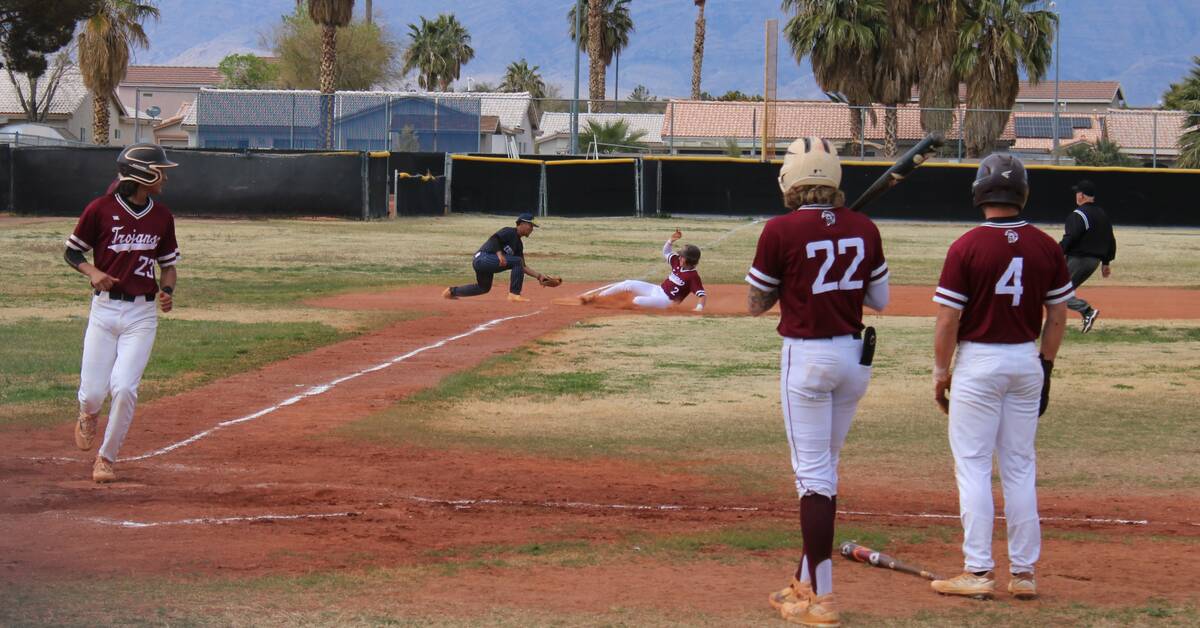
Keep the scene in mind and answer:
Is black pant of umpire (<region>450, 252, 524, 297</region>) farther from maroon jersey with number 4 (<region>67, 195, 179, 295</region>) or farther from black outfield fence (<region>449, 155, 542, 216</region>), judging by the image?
black outfield fence (<region>449, 155, 542, 216</region>)

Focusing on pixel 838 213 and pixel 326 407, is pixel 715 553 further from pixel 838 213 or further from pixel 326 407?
pixel 326 407

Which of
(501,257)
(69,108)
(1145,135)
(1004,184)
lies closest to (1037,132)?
(1145,135)

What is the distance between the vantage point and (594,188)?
42281 mm

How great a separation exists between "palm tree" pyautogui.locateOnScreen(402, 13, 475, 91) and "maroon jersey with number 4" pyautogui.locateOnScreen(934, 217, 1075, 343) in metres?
94.1

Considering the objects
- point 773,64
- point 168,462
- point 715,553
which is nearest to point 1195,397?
point 715,553

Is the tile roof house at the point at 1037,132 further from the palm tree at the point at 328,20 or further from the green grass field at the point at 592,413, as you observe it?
the green grass field at the point at 592,413

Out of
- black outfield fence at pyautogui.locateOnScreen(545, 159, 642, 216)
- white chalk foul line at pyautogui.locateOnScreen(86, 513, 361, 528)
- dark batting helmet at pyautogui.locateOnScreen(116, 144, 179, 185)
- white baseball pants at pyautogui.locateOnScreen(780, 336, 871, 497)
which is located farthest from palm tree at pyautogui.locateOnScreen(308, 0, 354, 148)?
white baseball pants at pyautogui.locateOnScreen(780, 336, 871, 497)

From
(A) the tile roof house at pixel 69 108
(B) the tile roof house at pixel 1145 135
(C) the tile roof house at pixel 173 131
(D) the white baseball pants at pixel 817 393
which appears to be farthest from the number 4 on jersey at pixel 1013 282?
(A) the tile roof house at pixel 69 108

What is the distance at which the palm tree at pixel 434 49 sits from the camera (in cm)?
9794

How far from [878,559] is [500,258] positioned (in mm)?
13322

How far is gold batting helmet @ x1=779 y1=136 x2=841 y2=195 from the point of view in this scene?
19.0 feet

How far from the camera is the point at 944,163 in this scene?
140 ft

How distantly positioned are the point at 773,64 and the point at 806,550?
32965 mm

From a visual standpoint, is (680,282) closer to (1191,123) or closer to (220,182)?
(220,182)
